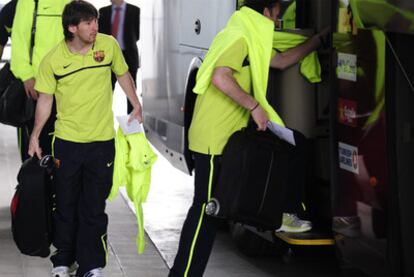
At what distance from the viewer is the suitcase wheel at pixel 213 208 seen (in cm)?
623

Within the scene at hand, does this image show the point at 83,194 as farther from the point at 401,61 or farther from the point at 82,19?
the point at 401,61

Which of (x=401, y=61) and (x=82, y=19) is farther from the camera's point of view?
(x=82, y=19)

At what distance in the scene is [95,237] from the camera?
22.8ft

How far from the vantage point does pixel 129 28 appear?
11656mm

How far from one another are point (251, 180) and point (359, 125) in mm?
786

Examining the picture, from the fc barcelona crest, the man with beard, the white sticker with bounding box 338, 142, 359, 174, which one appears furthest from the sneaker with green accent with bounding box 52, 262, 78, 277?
the white sticker with bounding box 338, 142, 359, 174

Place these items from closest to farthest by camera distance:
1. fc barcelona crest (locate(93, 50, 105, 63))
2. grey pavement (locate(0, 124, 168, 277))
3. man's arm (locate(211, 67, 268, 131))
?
man's arm (locate(211, 67, 268, 131)) → fc barcelona crest (locate(93, 50, 105, 63)) → grey pavement (locate(0, 124, 168, 277))

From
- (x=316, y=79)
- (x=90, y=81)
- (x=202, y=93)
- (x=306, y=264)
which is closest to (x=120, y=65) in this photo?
(x=90, y=81)

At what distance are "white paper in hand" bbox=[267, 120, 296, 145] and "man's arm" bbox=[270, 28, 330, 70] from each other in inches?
22.4

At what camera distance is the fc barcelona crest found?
6.73 m

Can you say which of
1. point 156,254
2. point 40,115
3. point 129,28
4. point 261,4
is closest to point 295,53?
point 261,4

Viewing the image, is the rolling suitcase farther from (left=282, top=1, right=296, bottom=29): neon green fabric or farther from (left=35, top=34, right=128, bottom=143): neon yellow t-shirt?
(left=282, top=1, right=296, bottom=29): neon green fabric

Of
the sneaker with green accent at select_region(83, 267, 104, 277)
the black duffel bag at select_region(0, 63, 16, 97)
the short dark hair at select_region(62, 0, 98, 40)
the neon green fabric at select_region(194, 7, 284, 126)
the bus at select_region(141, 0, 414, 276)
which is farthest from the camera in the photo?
the black duffel bag at select_region(0, 63, 16, 97)

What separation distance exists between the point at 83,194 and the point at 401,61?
95.0 inches
